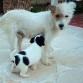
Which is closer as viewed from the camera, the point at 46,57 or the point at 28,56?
the point at 28,56

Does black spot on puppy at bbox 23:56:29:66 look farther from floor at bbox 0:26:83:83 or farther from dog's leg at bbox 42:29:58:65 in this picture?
dog's leg at bbox 42:29:58:65

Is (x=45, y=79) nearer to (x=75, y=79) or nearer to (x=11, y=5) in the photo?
(x=75, y=79)

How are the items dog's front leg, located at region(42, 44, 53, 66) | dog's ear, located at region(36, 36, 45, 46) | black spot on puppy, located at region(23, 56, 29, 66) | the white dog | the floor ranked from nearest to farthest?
black spot on puppy, located at region(23, 56, 29, 66) → the floor → dog's ear, located at region(36, 36, 45, 46) → the white dog → dog's front leg, located at region(42, 44, 53, 66)

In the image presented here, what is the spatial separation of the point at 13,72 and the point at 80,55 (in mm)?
1391

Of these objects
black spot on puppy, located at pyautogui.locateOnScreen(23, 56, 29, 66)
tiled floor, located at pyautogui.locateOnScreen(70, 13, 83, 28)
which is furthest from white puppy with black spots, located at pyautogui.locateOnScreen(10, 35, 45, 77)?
tiled floor, located at pyautogui.locateOnScreen(70, 13, 83, 28)

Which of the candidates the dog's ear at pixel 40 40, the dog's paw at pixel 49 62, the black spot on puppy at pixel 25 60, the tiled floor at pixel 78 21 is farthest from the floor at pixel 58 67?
the tiled floor at pixel 78 21

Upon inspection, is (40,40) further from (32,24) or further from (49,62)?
(49,62)

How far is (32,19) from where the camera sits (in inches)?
155

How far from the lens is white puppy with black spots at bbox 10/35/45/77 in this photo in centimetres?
345

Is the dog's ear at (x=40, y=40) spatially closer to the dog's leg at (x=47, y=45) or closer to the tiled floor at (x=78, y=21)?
the dog's leg at (x=47, y=45)

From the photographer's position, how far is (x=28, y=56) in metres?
3.50

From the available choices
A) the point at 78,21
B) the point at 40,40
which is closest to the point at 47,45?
the point at 40,40

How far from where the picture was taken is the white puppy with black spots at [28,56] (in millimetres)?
3445

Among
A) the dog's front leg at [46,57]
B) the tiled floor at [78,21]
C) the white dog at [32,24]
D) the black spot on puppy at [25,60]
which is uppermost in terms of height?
the white dog at [32,24]
